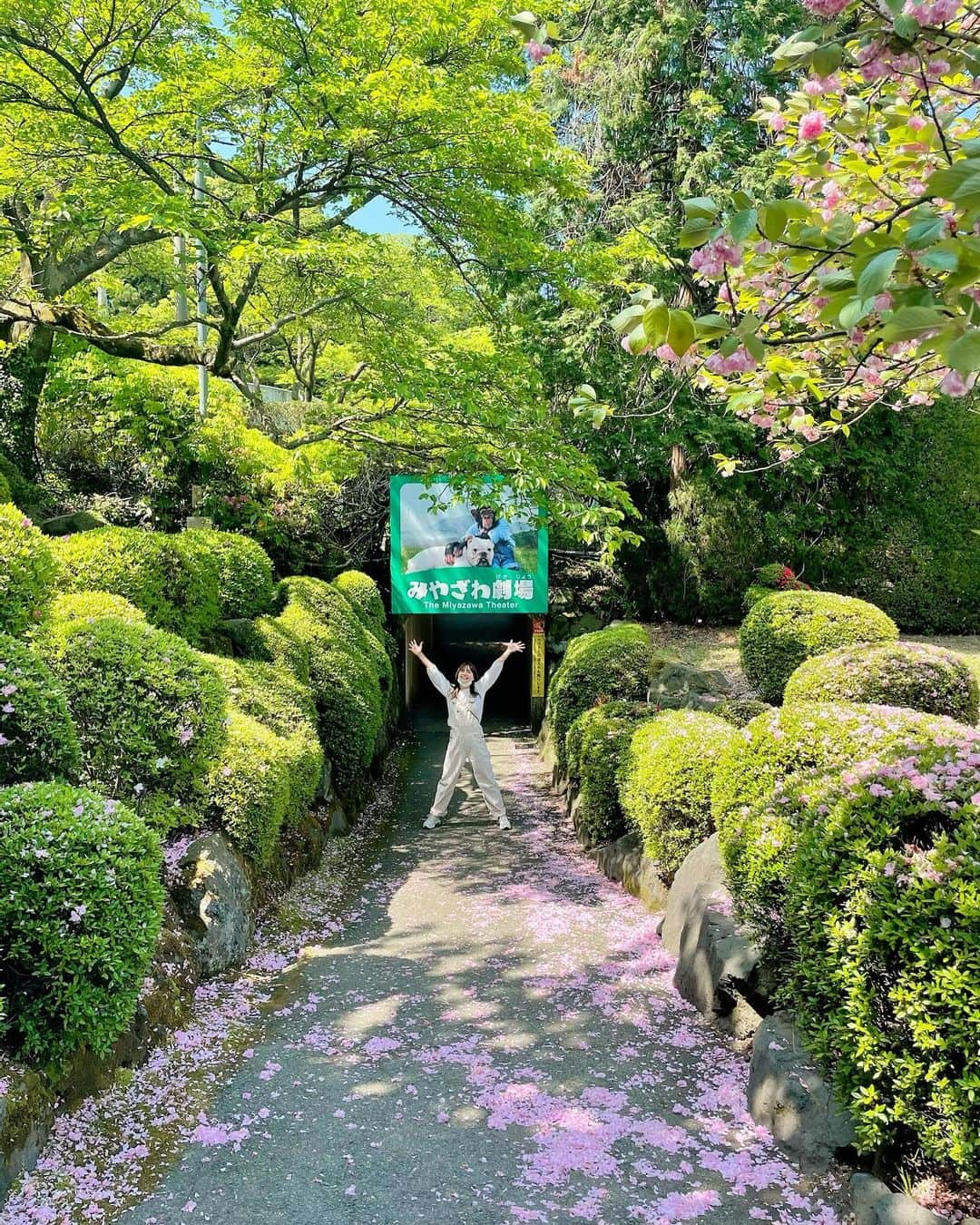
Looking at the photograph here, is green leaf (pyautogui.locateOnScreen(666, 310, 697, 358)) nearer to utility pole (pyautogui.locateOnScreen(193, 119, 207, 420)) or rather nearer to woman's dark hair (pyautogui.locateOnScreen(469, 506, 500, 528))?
utility pole (pyautogui.locateOnScreen(193, 119, 207, 420))

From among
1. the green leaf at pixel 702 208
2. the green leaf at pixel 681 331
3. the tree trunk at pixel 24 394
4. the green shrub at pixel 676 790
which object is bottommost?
the green shrub at pixel 676 790

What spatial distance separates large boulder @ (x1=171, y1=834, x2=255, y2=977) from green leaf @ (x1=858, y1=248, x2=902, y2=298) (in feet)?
12.9

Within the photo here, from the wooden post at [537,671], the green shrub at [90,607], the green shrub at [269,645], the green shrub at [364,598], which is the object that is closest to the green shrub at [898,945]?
the green shrub at [90,607]

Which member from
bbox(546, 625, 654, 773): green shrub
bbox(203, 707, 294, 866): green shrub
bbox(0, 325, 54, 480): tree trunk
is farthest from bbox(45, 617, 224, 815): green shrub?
bbox(0, 325, 54, 480): tree trunk

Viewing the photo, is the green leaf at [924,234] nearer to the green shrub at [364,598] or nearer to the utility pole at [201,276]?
the utility pole at [201,276]

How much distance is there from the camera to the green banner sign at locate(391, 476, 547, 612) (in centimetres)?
1255

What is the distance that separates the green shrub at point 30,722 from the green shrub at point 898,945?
2.84 metres

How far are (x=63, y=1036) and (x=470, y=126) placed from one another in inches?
235

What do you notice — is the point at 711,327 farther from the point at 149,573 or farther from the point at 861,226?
the point at 149,573

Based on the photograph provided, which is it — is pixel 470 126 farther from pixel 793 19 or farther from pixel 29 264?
pixel 793 19

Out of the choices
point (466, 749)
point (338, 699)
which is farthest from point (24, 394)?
point (466, 749)

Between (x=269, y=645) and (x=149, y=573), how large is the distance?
153cm

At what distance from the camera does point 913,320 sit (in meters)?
1.54

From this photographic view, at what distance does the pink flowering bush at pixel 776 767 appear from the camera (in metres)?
3.08
